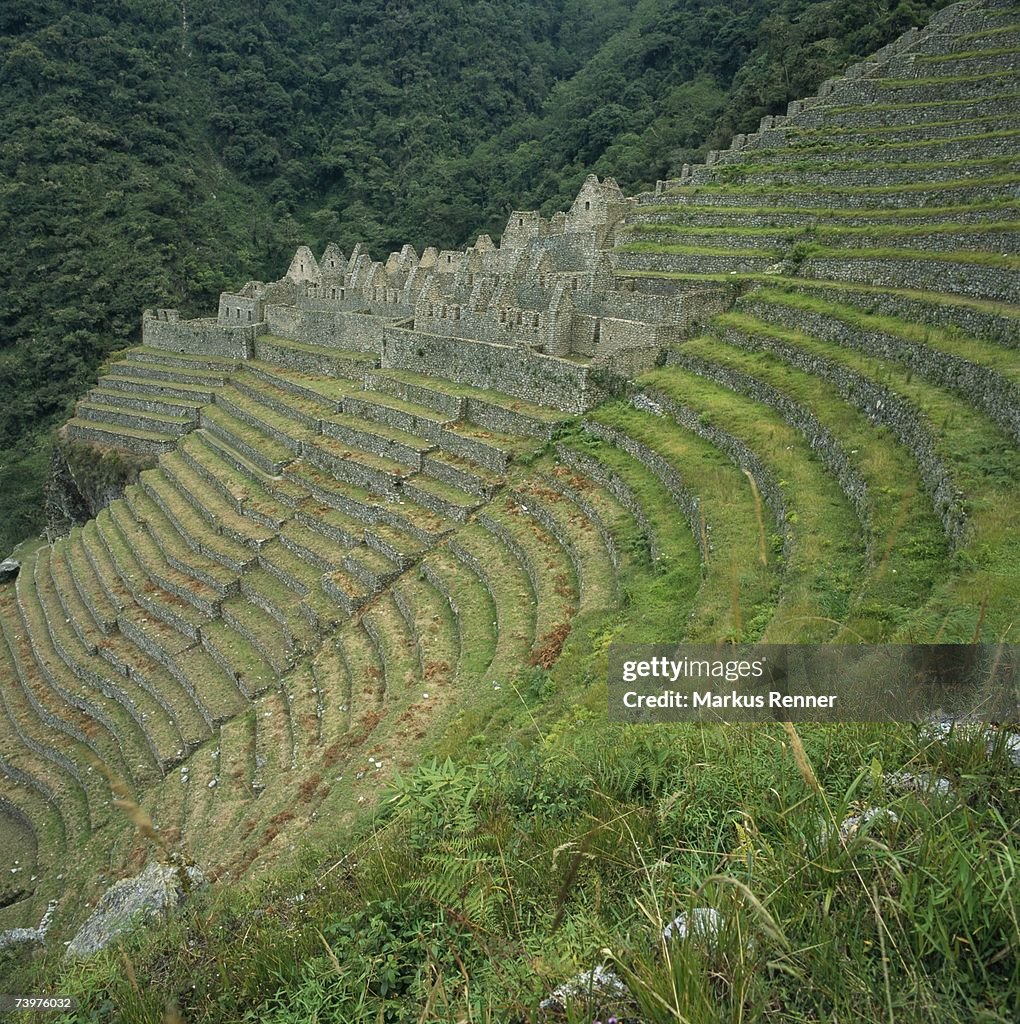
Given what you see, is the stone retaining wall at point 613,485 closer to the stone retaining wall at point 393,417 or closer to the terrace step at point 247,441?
the stone retaining wall at point 393,417

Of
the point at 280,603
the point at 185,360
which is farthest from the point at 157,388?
the point at 280,603

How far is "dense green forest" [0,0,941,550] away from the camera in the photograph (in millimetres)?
41250

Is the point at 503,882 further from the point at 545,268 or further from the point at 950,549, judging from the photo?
the point at 545,268

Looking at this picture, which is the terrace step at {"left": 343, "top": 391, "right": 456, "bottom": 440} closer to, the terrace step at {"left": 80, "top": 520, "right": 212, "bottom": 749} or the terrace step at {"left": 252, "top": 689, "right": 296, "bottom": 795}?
the terrace step at {"left": 80, "top": 520, "right": 212, "bottom": 749}

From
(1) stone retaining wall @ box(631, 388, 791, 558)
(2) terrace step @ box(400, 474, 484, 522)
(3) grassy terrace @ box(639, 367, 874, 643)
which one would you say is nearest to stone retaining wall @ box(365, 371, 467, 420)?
(2) terrace step @ box(400, 474, 484, 522)

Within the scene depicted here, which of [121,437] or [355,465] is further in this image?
[121,437]

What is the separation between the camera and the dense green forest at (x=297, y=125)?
41.2 metres

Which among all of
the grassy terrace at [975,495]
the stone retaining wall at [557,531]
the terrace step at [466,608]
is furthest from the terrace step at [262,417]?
the grassy terrace at [975,495]

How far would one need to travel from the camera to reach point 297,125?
2864 inches

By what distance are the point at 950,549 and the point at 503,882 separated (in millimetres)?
6224

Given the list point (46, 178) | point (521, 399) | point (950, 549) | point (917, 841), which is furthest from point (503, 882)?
point (46, 178)

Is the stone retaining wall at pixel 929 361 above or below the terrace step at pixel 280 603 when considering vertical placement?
above

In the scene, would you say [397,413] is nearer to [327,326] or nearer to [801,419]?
[327,326]

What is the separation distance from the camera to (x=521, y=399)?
19281mm
